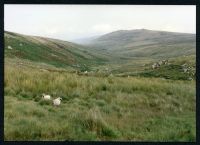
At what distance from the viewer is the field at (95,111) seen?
7.44 meters

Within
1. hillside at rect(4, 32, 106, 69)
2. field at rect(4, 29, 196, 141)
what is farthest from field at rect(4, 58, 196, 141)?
hillside at rect(4, 32, 106, 69)

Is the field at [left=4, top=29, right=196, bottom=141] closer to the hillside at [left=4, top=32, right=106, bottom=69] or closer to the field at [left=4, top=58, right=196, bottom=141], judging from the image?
the field at [left=4, top=58, right=196, bottom=141]

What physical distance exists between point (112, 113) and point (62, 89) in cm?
261

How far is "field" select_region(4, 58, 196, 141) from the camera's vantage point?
24.4 ft

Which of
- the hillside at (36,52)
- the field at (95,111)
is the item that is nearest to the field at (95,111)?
the field at (95,111)

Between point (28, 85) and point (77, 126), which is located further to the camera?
point (28, 85)

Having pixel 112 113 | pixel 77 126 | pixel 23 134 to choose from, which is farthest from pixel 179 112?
pixel 23 134

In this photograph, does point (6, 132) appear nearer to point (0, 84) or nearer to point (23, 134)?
point (23, 134)

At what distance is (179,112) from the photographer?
9.66 metres

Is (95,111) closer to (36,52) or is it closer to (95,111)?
(95,111)

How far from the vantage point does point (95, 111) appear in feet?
28.4

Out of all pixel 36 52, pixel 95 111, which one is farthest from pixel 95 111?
pixel 36 52

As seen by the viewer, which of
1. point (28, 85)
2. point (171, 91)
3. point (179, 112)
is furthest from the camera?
point (171, 91)
